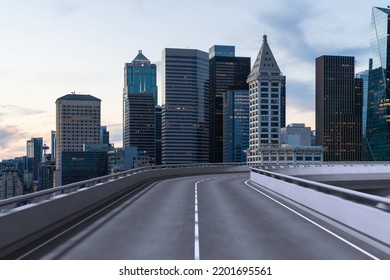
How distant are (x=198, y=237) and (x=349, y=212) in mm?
4904

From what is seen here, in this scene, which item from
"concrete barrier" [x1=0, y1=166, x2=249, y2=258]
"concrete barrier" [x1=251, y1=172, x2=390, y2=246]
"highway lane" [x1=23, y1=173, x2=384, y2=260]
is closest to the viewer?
"highway lane" [x1=23, y1=173, x2=384, y2=260]

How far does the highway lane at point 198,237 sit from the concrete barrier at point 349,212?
80 centimetres

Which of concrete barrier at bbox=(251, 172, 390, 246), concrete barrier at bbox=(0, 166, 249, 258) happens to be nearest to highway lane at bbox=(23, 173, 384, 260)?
concrete barrier at bbox=(0, 166, 249, 258)

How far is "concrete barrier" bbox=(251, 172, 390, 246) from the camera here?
11.4 meters

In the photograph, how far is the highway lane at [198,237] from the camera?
33.5 ft

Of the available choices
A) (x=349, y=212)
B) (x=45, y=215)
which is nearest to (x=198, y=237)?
(x=45, y=215)

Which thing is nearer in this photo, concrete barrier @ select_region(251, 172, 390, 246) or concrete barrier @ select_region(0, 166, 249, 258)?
concrete barrier @ select_region(0, 166, 249, 258)

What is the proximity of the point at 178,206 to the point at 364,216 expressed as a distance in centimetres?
939

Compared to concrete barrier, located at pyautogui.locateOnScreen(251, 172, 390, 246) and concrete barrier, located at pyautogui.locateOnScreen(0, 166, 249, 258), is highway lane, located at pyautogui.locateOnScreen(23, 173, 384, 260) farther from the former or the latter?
concrete barrier, located at pyautogui.locateOnScreen(251, 172, 390, 246)

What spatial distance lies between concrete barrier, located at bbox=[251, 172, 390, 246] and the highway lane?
0.80 m

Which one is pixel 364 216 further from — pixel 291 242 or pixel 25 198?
pixel 25 198

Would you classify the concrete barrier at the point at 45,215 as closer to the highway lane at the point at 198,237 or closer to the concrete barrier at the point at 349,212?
the highway lane at the point at 198,237

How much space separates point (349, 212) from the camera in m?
14.0
